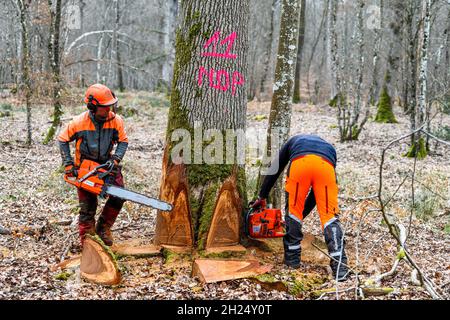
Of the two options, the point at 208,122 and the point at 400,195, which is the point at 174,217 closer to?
the point at 208,122

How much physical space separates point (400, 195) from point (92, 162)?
5723mm

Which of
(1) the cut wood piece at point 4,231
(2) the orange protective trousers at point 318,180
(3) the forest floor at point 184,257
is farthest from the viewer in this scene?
(1) the cut wood piece at point 4,231

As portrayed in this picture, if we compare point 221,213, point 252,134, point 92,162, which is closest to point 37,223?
point 92,162

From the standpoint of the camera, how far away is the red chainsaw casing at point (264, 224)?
5375 mm

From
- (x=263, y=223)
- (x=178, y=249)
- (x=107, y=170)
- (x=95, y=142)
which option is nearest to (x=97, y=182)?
(x=107, y=170)

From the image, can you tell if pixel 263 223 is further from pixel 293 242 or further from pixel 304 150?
pixel 304 150

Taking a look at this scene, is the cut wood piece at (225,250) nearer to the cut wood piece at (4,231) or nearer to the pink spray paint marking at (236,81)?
the pink spray paint marking at (236,81)

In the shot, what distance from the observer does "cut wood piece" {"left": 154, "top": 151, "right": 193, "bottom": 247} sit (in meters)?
5.25

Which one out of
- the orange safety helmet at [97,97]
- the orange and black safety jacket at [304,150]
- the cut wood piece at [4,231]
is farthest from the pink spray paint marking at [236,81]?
the cut wood piece at [4,231]

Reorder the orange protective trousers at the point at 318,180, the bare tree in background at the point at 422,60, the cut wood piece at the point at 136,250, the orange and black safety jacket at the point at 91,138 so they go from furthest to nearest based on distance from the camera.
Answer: the bare tree in background at the point at 422,60 → the orange and black safety jacket at the point at 91,138 → the cut wood piece at the point at 136,250 → the orange protective trousers at the point at 318,180

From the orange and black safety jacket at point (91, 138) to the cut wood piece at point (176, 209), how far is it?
718 millimetres

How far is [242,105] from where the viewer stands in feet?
17.9

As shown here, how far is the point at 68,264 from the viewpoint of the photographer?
4.89 meters
